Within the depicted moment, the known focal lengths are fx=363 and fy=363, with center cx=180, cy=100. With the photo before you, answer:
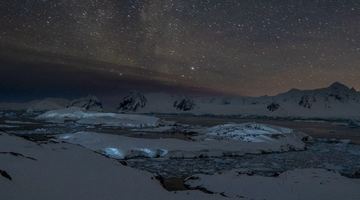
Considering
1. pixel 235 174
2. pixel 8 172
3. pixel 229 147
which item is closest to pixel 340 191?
pixel 235 174

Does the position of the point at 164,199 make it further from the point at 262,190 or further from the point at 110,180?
the point at 262,190

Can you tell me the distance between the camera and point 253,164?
18953mm

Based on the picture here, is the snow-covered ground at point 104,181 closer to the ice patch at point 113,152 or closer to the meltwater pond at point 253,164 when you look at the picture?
the meltwater pond at point 253,164

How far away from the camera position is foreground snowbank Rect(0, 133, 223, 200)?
25.1 feet

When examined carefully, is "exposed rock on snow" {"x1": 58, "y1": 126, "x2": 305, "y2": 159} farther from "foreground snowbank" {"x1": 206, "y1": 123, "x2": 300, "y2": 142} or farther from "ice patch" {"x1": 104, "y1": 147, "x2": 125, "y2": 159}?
"foreground snowbank" {"x1": 206, "y1": 123, "x2": 300, "y2": 142}

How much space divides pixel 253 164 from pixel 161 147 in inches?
233

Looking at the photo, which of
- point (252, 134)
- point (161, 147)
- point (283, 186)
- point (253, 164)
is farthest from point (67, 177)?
point (252, 134)

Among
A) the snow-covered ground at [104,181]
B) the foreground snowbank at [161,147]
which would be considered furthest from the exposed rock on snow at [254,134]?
the snow-covered ground at [104,181]

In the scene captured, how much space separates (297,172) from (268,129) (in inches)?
893

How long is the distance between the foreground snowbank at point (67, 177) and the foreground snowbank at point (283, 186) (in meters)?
2.78

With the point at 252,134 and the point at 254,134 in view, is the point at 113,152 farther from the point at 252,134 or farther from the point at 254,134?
the point at 254,134

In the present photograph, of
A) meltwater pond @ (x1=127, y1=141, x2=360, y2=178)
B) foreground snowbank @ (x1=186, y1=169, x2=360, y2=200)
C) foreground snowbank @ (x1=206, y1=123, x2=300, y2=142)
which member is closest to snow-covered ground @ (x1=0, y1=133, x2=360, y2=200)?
foreground snowbank @ (x1=186, y1=169, x2=360, y2=200)

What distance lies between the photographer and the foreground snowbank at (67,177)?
764 centimetres

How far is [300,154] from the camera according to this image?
23703mm
